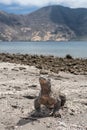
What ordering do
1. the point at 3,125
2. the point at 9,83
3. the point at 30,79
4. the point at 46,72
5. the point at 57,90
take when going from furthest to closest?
the point at 46,72 < the point at 30,79 < the point at 9,83 < the point at 57,90 < the point at 3,125

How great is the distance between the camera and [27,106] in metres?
8.97

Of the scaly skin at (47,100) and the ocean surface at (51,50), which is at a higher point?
the scaly skin at (47,100)

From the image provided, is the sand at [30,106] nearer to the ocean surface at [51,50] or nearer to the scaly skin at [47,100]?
the scaly skin at [47,100]

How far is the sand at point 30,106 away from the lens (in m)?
7.61

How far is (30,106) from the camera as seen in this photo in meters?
8.97

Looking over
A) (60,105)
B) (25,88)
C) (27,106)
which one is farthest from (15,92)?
(60,105)

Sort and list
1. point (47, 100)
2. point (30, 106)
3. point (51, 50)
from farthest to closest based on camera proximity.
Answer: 1. point (51, 50)
2. point (30, 106)
3. point (47, 100)

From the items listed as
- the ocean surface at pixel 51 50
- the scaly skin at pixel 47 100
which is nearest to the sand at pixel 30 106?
Answer: the scaly skin at pixel 47 100

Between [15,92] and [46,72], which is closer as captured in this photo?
[15,92]

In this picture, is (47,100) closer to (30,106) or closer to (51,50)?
(30,106)

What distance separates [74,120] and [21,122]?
109cm

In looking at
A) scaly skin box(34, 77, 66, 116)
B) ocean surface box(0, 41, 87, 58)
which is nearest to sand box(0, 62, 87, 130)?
scaly skin box(34, 77, 66, 116)

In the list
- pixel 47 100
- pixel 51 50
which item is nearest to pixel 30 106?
pixel 47 100

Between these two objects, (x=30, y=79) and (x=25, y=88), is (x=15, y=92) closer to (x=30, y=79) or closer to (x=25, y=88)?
(x=25, y=88)
